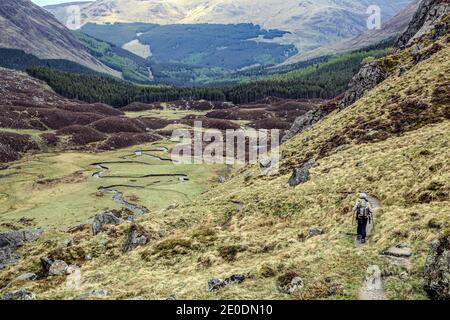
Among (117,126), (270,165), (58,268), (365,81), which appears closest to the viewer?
(58,268)

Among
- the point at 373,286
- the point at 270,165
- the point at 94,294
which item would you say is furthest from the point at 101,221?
the point at 373,286

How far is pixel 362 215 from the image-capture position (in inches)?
1072

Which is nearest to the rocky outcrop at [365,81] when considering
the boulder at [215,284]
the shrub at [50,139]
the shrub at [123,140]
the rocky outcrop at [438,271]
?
the rocky outcrop at [438,271]

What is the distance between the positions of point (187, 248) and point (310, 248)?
10.1 metres

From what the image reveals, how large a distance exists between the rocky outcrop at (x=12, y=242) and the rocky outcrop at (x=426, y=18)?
74.4 meters

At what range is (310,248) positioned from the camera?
28688 mm

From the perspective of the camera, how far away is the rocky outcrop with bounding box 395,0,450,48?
84375mm

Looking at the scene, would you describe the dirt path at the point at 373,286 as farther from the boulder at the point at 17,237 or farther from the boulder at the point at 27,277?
the boulder at the point at 17,237

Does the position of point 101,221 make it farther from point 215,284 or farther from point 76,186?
point 76,186

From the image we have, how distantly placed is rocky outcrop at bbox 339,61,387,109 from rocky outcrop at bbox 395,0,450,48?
14301 millimetres

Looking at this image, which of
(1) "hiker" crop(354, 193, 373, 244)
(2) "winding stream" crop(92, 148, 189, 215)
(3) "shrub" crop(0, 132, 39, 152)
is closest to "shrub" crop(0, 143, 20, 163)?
(3) "shrub" crop(0, 132, 39, 152)

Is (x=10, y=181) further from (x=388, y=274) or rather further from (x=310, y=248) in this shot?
(x=388, y=274)

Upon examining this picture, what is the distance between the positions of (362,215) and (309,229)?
234 inches
